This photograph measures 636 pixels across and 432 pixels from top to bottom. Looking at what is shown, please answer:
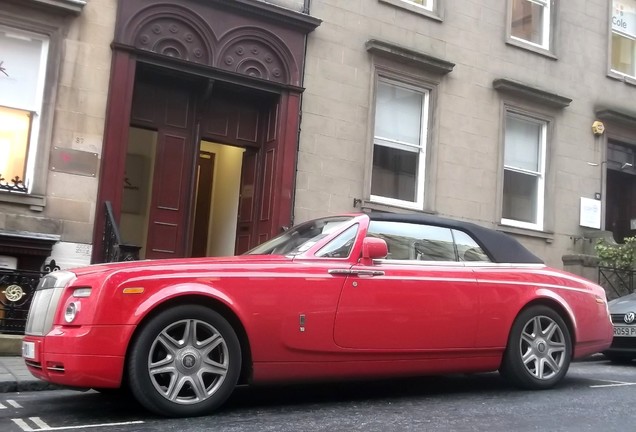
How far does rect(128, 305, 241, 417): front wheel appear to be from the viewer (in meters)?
4.75

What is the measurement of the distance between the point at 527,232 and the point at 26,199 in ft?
28.3

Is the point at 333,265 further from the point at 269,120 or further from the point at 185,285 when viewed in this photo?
the point at 269,120

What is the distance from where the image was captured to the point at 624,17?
49.8 feet

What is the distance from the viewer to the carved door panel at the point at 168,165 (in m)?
10.2

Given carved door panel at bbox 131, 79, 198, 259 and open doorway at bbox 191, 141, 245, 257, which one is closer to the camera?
carved door panel at bbox 131, 79, 198, 259

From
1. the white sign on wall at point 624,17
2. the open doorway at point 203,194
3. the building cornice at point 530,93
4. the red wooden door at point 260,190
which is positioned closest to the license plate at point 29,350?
the open doorway at point 203,194

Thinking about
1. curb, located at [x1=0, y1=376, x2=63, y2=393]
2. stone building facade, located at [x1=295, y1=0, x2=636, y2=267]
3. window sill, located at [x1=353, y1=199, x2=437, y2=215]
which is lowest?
curb, located at [x1=0, y1=376, x2=63, y2=393]

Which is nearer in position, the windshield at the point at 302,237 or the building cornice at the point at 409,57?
the windshield at the point at 302,237

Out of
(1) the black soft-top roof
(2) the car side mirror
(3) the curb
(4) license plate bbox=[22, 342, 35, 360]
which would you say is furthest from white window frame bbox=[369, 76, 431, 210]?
(4) license plate bbox=[22, 342, 35, 360]

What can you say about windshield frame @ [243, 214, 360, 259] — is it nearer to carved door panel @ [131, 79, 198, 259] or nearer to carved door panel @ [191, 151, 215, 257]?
carved door panel @ [131, 79, 198, 259]

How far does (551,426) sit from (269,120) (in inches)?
284

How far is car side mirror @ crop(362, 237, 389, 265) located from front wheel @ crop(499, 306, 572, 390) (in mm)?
1548

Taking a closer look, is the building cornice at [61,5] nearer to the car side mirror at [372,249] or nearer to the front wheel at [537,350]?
the car side mirror at [372,249]

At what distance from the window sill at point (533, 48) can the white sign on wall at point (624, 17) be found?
2238mm
